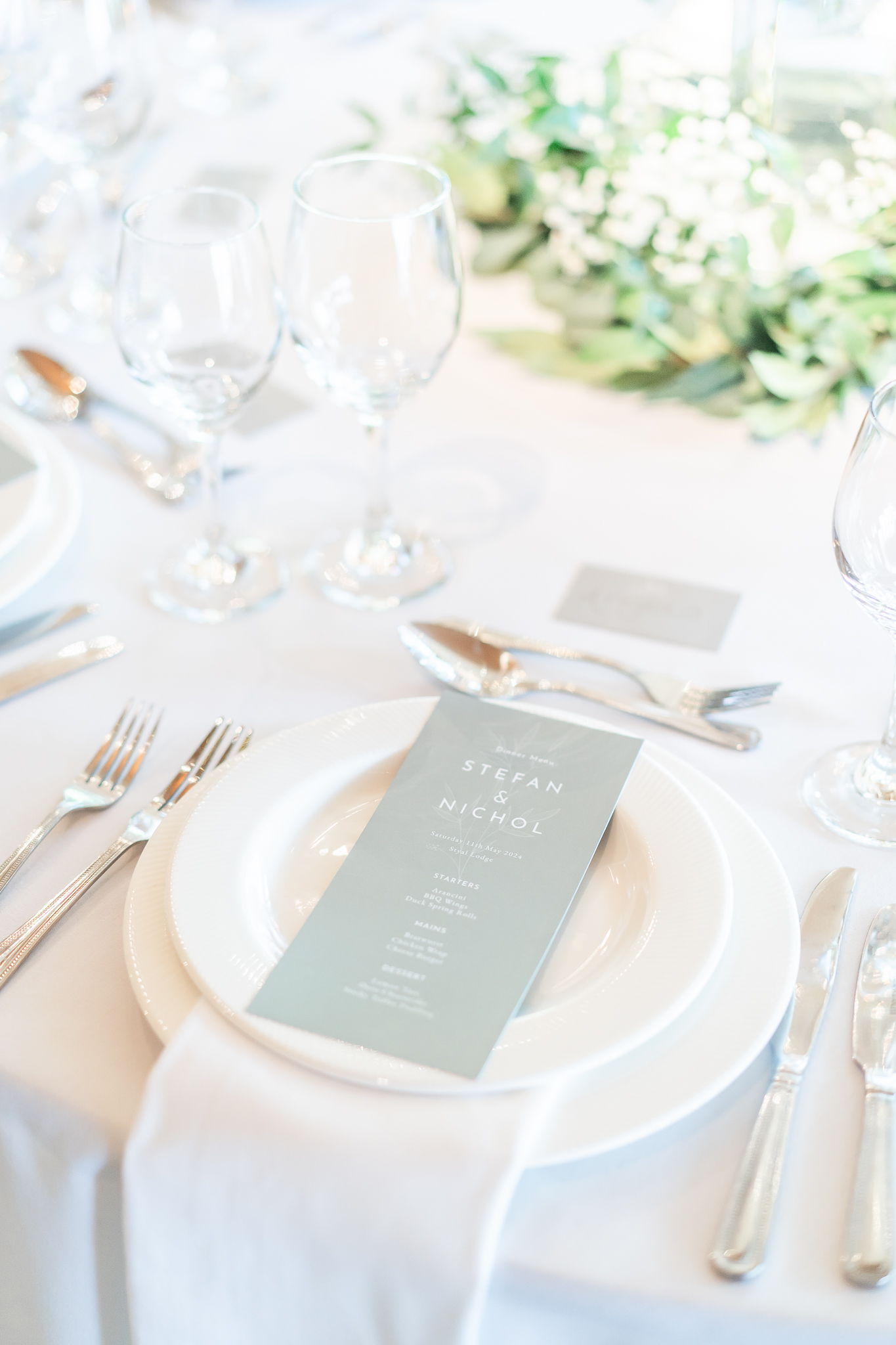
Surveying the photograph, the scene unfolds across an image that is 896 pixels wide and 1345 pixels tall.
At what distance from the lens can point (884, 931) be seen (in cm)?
65

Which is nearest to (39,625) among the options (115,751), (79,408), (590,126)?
(115,751)

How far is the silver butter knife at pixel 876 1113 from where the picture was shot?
1.62ft

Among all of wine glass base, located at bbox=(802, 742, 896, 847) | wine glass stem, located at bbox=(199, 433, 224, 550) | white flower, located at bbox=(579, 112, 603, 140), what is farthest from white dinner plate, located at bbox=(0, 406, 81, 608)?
white flower, located at bbox=(579, 112, 603, 140)

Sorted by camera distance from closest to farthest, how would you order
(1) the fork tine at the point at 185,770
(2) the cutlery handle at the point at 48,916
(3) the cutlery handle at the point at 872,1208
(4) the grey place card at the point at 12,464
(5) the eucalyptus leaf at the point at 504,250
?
(3) the cutlery handle at the point at 872,1208
(2) the cutlery handle at the point at 48,916
(1) the fork tine at the point at 185,770
(4) the grey place card at the point at 12,464
(5) the eucalyptus leaf at the point at 504,250

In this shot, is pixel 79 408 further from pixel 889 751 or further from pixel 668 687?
pixel 889 751

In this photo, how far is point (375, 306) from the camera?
34.6 inches

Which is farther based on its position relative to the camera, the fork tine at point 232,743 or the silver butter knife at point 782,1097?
the fork tine at point 232,743

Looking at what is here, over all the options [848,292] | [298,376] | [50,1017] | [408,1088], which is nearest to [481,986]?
[408,1088]

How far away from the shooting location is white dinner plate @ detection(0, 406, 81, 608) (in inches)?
35.1

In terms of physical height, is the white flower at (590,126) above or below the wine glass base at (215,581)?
above

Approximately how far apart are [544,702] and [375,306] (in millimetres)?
307

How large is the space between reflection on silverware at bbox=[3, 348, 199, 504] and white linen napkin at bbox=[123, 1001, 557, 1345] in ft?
1.98

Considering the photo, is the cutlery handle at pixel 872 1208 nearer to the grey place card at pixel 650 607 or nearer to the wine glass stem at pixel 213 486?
the grey place card at pixel 650 607

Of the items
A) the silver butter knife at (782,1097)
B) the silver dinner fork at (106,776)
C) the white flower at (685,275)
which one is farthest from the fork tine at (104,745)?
the white flower at (685,275)
